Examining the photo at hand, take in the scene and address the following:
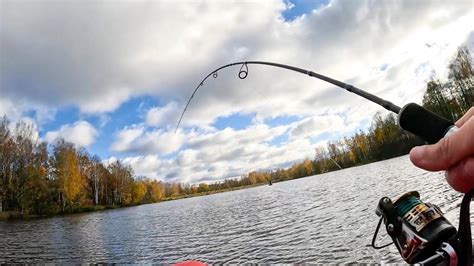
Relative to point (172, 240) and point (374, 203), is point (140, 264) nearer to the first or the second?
point (172, 240)

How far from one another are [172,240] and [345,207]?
9.30 meters

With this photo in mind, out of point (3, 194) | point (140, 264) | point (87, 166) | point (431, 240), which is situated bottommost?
point (140, 264)

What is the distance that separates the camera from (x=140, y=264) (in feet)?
41.4

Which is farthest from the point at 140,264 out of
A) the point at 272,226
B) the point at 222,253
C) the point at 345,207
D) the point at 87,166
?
the point at 87,166

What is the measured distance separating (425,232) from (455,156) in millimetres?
1282

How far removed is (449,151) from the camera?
43.1 inches

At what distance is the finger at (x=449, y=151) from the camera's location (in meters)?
1.04

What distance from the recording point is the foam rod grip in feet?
4.50

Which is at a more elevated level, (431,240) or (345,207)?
(431,240)

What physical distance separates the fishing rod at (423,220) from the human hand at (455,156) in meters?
0.22

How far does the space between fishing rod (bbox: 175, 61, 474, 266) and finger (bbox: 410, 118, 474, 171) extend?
8.4 inches

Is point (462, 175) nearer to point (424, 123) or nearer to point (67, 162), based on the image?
point (424, 123)

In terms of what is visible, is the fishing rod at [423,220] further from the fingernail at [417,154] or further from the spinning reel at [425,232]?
the fingernail at [417,154]

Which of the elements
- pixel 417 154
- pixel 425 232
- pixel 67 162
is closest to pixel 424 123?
pixel 417 154
